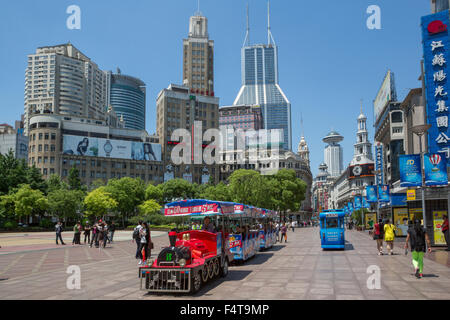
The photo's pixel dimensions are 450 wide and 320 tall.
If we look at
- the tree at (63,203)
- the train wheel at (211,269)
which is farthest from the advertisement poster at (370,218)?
the train wheel at (211,269)

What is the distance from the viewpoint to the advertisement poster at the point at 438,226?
81.4ft

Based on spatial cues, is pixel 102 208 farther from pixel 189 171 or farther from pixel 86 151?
pixel 189 171

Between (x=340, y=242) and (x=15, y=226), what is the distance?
5006 cm

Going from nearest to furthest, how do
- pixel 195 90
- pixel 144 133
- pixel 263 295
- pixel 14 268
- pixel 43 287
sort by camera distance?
pixel 263 295, pixel 43 287, pixel 14 268, pixel 144 133, pixel 195 90

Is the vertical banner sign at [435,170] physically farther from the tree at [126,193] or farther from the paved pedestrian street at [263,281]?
the tree at [126,193]

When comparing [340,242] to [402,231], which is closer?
[340,242]

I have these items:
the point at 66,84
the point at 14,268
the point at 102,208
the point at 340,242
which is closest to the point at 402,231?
the point at 340,242

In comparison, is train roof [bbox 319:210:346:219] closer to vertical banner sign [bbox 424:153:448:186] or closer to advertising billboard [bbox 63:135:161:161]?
vertical banner sign [bbox 424:153:448:186]

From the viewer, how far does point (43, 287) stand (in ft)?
40.1

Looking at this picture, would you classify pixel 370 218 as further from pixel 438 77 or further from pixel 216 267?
pixel 216 267

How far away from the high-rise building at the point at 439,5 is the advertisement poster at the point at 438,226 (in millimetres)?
26842

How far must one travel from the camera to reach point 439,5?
4284cm

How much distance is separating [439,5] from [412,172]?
2874 centimetres

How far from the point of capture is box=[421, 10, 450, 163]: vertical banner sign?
36094 mm
